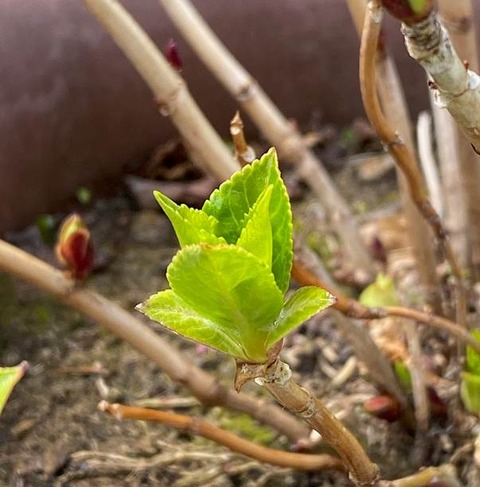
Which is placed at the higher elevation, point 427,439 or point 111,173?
point 111,173

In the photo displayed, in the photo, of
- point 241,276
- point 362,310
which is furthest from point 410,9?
point 362,310

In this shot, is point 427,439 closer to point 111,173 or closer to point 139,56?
point 139,56

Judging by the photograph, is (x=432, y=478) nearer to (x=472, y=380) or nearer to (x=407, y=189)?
(x=472, y=380)

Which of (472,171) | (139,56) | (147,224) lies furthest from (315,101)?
(139,56)

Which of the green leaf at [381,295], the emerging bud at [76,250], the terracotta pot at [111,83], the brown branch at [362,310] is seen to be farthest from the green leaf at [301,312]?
the terracotta pot at [111,83]

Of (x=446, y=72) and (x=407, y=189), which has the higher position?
(x=446, y=72)

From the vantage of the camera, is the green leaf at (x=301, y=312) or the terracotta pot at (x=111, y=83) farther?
the terracotta pot at (x=111, y=83)

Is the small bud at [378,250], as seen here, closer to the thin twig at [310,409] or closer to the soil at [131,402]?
the soil at [131,402]
